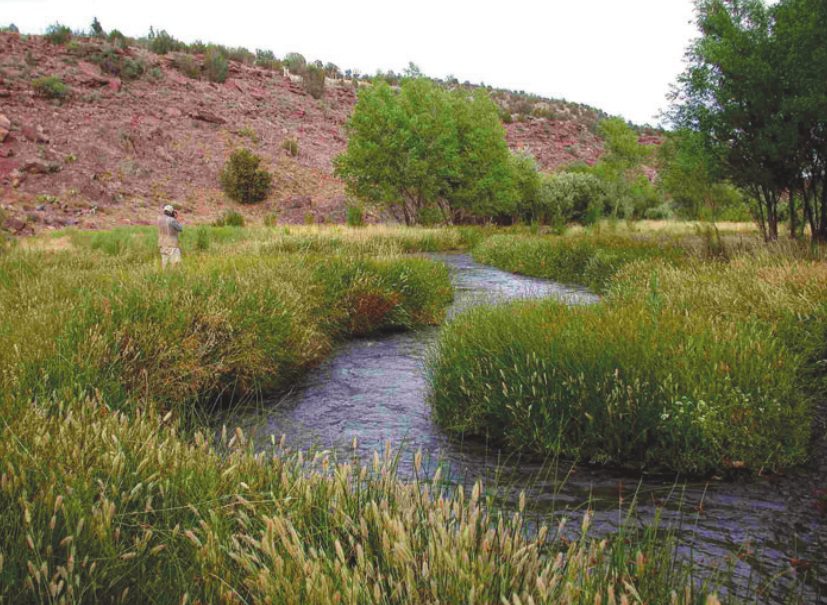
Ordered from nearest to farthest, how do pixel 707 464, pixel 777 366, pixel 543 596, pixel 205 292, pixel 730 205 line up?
1. pixel 543 596
2. pixel 707 464
3. pixel 777 366
4. pixel 205 292
5. pixel 730 205

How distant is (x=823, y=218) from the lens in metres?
13.9

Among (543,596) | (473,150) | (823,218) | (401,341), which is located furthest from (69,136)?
(543,596)

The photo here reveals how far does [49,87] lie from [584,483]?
50791 millimetres

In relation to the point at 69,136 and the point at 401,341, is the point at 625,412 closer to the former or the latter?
the point at 401,341

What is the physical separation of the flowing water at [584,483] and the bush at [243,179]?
3783cm

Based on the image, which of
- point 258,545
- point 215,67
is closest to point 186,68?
point 215,67

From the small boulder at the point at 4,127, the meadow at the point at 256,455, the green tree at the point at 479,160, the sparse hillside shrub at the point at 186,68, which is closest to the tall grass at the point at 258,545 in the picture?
the meadow at the point at 256,455

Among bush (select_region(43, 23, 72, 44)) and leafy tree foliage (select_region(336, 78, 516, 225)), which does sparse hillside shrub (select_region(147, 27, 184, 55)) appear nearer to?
bush (select_region(43, 23, 72, 44))

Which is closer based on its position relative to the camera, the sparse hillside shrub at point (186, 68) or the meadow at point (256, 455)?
the meadow at point (256, 455)

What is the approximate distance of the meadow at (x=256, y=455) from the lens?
2.15m

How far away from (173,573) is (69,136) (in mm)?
46663

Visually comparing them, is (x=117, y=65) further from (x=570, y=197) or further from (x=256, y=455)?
(x=256, y=455)

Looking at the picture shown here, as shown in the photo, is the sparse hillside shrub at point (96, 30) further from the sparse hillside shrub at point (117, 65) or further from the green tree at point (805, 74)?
the green tree at point (805, 74)

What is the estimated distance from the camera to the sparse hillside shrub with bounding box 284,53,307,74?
7162 cm
